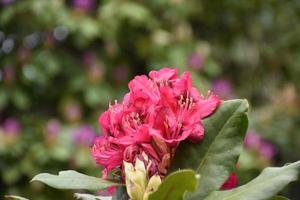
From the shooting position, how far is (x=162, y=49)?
133 inches

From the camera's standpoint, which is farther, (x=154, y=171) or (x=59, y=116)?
(x=59, y=116)

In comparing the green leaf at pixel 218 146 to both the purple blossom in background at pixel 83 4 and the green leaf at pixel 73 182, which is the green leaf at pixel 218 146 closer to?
the green leaf at pixel 73 182

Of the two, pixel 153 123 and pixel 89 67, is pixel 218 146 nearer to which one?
pixel 153 123

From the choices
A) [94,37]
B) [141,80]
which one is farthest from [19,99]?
[141,80]

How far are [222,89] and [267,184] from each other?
2.71 meters

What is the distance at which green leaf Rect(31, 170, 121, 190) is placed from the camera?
0.82 metres

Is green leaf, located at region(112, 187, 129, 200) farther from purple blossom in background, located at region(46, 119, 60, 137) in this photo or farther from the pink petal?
purple blossom in background, located at region(46, 119, 60, 137)

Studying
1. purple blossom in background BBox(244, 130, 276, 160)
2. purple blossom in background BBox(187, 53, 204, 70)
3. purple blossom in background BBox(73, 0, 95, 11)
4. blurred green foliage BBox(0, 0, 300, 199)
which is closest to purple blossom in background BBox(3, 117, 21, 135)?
blurred green foliage BBox(0, 0, 300, 199)

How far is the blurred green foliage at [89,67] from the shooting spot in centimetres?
323

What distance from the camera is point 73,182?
832mm

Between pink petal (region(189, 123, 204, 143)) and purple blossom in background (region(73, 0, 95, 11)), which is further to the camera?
purple blossom in background (region(73, 0, 95, 11))

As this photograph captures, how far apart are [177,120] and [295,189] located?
10.5ft

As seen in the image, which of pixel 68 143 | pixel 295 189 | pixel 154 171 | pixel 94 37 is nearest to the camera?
pixel 154 171

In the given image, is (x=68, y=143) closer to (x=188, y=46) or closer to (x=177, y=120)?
(x=188, y=46)
